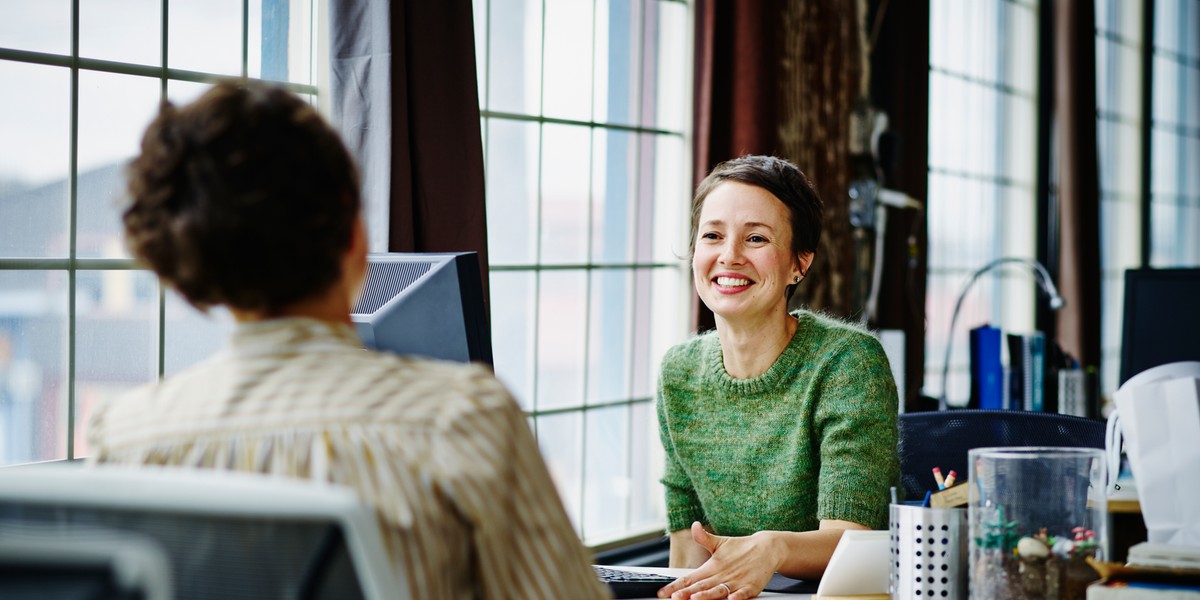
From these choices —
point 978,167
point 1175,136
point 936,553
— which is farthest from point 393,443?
point 1175,136

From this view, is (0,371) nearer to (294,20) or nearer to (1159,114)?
(294,20)

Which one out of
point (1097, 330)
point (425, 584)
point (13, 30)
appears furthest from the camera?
point (1097, 330)

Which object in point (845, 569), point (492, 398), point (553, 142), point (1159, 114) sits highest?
point (1159, 114)

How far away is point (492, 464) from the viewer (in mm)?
825

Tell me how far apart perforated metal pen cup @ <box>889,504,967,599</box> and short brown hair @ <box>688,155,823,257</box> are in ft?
2.76

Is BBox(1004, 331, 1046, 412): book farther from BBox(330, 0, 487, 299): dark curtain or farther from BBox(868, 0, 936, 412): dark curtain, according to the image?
BBox(330, 0, 487, 299): dark curtain

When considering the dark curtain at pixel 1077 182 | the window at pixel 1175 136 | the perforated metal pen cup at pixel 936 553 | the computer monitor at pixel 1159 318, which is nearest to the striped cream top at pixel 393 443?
the perforated metal pen cup at pixel 936 553

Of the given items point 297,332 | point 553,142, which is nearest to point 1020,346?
point 553,142

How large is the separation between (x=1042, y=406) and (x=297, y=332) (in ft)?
9.96

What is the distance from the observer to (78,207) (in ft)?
6.32

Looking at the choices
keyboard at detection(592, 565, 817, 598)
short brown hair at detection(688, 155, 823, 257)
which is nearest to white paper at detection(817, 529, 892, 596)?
keyboard at detection(592, 565, 817, 598)

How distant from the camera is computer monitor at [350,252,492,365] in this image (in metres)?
1.24

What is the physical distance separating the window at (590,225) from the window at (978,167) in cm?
172

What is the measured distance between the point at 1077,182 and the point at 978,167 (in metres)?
0.45
